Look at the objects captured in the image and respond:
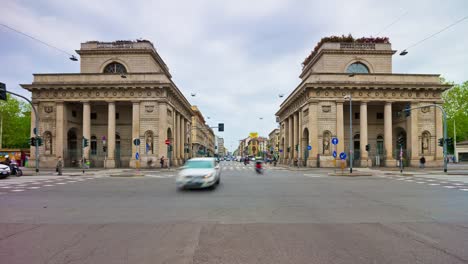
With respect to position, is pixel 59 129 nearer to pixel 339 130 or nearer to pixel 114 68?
pixel 114 68

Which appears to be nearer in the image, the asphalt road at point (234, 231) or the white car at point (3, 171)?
the asphalt road at point (234, 231)

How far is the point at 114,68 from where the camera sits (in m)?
42.4

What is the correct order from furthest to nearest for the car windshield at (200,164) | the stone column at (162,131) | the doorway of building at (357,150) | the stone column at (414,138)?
the doorway of building at (357,150) → the stone column at (414,138) → the stone column at (162,131) → the car windshield at (200,164)

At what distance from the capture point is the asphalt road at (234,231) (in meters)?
5.00

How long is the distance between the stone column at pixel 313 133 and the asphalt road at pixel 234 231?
1091 inches

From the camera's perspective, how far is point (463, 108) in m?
57.7

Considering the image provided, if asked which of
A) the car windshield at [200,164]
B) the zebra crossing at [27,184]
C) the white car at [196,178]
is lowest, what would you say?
the zebra crossing at [27,184]

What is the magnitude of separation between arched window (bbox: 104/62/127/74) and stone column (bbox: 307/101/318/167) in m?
27.0

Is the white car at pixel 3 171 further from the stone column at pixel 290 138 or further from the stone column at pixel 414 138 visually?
the stone column at pixel 414 138

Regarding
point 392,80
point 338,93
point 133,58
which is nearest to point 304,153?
point 338,93

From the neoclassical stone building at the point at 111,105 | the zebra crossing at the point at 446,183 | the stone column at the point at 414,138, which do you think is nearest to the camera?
the zebra crossing at the point at 446,183

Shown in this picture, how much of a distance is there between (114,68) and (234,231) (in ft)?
135

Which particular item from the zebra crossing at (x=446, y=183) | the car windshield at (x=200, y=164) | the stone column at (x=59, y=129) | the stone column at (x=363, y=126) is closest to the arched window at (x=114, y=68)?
the stone column at (x=59, y=129)

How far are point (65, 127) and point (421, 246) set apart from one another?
42.9 meters
